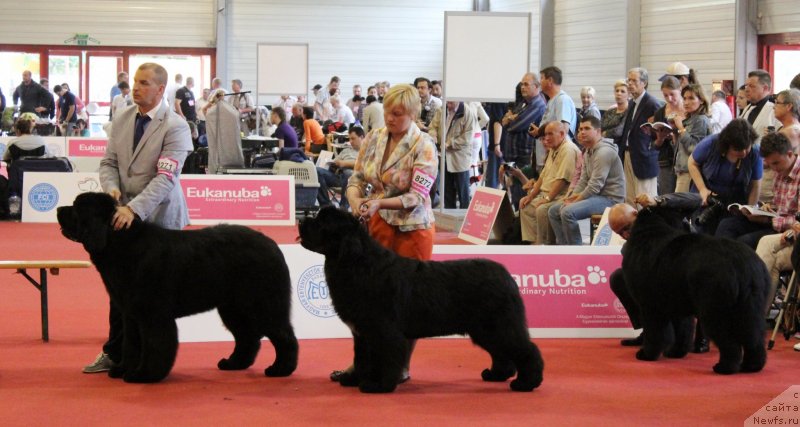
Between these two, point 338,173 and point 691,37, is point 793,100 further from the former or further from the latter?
point 691,37

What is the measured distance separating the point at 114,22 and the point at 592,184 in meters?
20.7

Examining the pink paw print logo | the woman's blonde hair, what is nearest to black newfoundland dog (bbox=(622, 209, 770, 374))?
the pink paw print logo

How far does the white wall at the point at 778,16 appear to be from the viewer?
15109mm

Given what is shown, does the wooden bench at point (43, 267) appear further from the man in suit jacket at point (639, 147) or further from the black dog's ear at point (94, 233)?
the man in suit jacket at point (639, 147)

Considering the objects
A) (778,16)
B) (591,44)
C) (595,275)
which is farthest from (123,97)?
(595,275)

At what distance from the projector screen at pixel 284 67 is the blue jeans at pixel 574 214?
32.0 feet

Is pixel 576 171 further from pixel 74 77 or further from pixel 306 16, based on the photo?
pixel 74 77

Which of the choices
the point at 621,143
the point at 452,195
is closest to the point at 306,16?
the point at 452,195

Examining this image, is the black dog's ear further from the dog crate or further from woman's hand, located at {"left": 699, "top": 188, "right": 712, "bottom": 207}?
the dog crate

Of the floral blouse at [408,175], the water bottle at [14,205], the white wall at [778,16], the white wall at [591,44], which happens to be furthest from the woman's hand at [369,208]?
the white wall at [591,44]

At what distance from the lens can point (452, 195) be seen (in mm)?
12961

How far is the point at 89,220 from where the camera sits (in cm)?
454

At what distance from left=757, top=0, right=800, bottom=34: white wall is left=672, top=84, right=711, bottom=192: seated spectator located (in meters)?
7.81

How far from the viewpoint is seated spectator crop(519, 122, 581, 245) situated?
8594 millimetres
